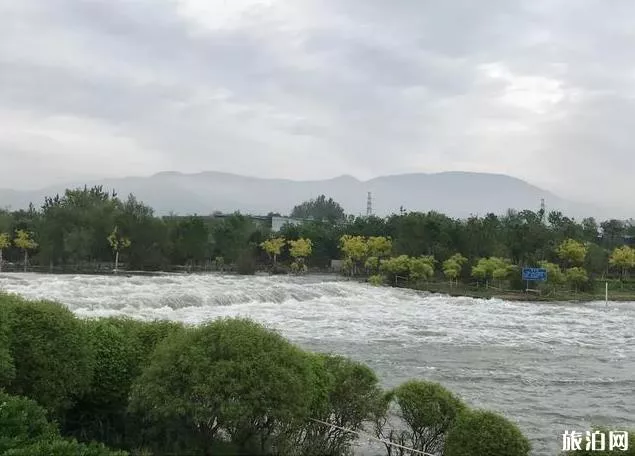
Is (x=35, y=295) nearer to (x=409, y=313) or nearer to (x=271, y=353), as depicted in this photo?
(x=409, y=313)

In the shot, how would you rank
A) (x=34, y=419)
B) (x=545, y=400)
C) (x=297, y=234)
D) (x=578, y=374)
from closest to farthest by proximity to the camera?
(x=34, y=419)
(x=545, y=400)
(x=578, y=374)
(x=297, y=234)

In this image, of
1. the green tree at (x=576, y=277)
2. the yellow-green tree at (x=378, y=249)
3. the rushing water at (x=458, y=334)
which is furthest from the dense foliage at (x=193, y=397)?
the yellow-green tree at (x=378, y=249)

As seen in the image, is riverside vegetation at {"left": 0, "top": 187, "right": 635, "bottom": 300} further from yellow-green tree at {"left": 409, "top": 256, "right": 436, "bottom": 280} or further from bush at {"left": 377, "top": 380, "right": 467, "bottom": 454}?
bush at {"left": 377, "top": 380, "right": 467, "bottom": 454}

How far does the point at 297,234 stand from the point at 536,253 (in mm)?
20991

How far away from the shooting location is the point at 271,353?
15.5 feet

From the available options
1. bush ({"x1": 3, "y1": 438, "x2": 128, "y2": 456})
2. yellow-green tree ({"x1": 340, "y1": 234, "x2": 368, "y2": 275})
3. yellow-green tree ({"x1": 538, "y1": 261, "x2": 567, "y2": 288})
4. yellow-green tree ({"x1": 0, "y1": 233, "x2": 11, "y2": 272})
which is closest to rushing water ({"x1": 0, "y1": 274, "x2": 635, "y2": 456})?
yellow-green tree ({"x1": 538, "y1": 261, "x2": 567, "y2": 288})

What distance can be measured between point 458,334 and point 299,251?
114 ft

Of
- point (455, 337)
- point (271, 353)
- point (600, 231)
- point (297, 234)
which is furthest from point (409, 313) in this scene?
point (600, 231)

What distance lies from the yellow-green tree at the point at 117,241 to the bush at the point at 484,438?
45.9m

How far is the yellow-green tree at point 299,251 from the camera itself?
52531 millimetres

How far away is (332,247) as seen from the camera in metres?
58.3

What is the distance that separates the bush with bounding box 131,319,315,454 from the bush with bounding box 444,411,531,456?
127cm

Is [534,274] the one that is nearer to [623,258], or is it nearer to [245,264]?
[623,258]

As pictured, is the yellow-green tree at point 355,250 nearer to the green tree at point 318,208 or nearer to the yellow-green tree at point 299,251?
the yellow-green tree at point 299,251
